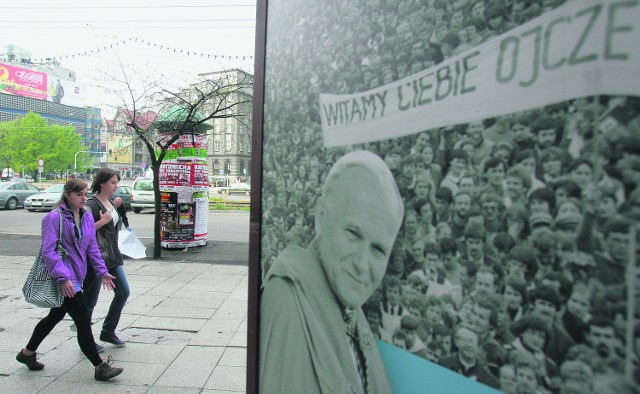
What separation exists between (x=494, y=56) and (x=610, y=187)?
0.37 metres

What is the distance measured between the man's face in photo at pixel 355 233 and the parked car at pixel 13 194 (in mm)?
25883

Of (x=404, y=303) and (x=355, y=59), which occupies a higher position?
(x=355, y=59)

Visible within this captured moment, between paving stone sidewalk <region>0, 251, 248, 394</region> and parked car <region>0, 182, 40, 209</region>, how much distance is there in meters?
17.7

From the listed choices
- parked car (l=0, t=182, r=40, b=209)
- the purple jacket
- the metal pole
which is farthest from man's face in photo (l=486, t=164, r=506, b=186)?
parked car (l=0, t=182, r=40, b=209)

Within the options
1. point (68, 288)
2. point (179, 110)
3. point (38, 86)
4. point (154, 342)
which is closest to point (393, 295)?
point (68, 288)

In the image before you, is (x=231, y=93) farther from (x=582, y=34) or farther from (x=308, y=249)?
(x=582, y=34)

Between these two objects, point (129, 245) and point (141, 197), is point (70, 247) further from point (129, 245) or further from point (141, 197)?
point (141, 197)

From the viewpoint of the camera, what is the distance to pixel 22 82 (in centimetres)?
7775

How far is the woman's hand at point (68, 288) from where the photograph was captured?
3497 millimetres

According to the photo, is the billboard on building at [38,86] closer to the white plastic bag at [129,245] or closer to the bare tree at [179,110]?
the bare tree at [179,110]

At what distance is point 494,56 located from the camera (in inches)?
37.5

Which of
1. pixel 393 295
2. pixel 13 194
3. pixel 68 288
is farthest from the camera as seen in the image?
pixel 13 194

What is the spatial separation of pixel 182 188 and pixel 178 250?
1632 millimetres

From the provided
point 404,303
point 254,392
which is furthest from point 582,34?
point 254,392
